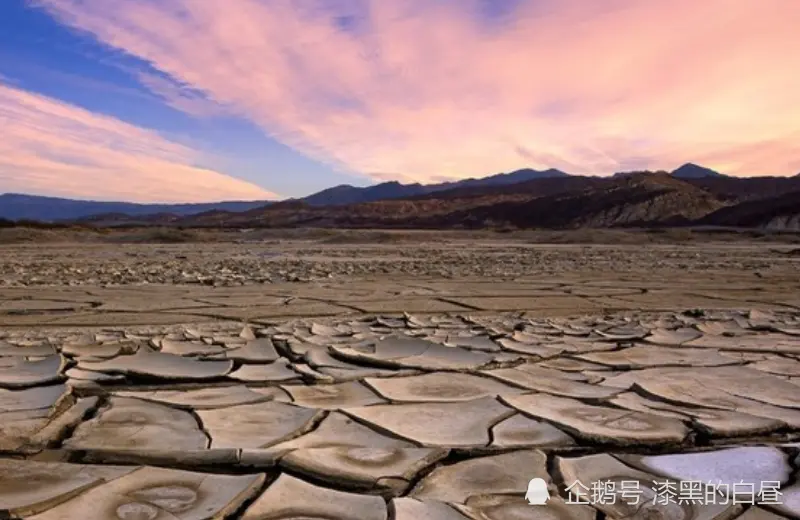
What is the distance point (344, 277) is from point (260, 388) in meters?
5.07

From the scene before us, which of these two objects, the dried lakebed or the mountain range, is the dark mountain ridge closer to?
the mountain range

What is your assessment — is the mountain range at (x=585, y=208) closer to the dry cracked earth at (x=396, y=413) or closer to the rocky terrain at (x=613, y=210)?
the rocky terrain at (x=613, y=210)

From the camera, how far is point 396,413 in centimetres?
224

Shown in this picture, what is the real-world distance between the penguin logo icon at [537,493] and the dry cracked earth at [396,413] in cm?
1

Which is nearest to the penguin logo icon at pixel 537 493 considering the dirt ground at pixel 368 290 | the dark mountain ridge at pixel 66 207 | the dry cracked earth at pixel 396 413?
the dry cracked earth at pixel 396 413

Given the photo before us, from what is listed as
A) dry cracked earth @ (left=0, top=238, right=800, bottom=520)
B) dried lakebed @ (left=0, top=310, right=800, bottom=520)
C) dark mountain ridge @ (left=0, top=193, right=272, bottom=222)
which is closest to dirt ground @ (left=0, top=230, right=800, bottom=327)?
dry cracked earth @ (left=0, top=238, right=800, bottom=520)

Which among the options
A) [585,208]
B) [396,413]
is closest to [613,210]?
[585,208]

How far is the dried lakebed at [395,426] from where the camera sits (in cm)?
155

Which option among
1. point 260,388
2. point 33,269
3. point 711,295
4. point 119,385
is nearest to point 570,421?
point 260,388

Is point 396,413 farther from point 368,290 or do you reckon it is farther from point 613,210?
point 613,210

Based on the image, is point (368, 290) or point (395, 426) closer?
point (395, 426)

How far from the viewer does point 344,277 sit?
761 centimetres

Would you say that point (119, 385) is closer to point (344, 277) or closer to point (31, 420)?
point (31, 420)

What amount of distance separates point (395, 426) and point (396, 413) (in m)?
0.14
